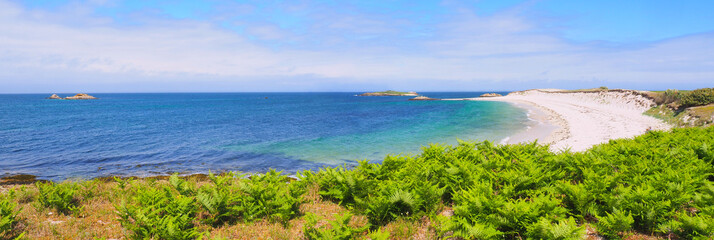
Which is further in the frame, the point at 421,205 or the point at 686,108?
the point at 686,108

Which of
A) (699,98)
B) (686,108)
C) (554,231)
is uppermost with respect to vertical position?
(699,98)

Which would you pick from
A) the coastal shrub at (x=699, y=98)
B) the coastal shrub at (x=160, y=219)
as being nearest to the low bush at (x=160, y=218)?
the coastal shrub at (x=160, y=219)

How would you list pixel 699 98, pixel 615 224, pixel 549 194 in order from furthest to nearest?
pixel 699 98, pixel 549 194, pixel 615 224

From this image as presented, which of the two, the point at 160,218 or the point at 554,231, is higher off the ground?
the point at 554,231

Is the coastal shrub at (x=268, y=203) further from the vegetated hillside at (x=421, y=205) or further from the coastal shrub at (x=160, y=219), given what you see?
the coastal shrub at (x=160, y=219)

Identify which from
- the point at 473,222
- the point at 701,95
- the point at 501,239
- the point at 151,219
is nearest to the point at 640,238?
the point at 501,239

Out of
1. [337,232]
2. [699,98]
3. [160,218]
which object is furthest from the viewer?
[699,98]

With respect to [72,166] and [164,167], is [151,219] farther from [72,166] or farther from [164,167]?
[72,166]

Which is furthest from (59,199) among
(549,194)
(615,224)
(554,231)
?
(615,224)

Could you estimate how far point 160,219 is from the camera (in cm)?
598

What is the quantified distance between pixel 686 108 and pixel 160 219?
43469 millimetres

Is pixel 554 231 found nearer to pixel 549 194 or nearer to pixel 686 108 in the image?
pixel 549 194

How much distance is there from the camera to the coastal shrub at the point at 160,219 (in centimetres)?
582

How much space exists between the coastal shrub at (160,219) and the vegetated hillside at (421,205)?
0.03 metres
